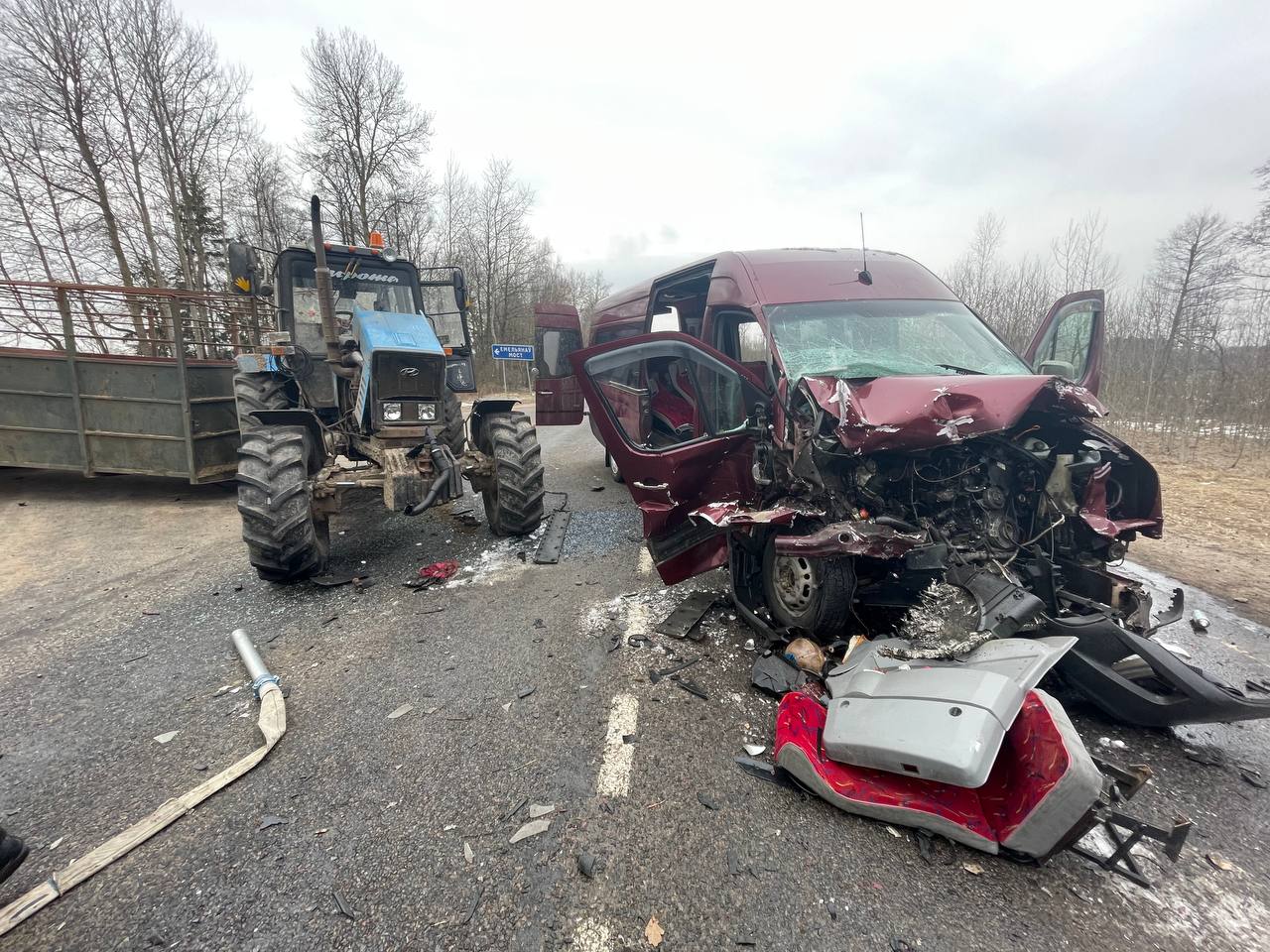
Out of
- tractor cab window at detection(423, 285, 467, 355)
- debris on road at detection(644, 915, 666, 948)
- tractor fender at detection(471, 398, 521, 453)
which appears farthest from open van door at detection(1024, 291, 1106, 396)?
tractor cab window at detection(423, 285, 467, 355)

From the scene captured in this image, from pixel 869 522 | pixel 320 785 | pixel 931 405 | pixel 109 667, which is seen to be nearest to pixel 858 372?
pixel 931 405

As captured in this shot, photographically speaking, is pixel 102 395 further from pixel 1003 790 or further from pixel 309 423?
pixel 1003 790

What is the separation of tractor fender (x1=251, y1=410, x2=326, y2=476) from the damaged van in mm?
2830

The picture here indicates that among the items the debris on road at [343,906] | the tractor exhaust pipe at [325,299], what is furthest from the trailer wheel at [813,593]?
the tractor exhaust pipe at [325,299]

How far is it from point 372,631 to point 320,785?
153cm

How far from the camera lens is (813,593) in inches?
128

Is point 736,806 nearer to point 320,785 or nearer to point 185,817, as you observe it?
point 320,785

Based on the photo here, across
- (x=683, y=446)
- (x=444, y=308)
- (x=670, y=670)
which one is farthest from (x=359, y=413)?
(x=670, y=670)

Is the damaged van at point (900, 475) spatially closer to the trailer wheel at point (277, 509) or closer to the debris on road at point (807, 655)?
the debris on road at point (807, 655)

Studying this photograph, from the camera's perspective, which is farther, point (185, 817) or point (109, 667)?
point (109, 667)

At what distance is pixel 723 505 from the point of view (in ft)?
11.9

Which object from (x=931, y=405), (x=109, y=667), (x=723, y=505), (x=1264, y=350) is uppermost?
(x=1264, y=350)

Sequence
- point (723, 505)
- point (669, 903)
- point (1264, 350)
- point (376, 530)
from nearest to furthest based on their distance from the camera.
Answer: point (669, 903) → point (723, 505) → point (376, 530) → point (1264, 350)

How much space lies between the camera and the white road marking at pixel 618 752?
94.2 inches
